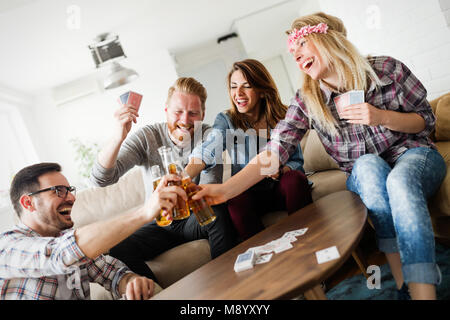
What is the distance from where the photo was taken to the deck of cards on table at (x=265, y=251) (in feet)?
3.46

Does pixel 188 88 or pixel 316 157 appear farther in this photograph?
pixel 316 157

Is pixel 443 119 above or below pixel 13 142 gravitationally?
below

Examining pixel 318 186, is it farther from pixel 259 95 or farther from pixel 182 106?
pixel 182 106

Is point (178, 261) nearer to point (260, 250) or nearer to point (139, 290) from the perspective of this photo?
point (139, 290)

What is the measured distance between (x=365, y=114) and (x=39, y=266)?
1342mm

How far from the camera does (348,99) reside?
145 centimetres

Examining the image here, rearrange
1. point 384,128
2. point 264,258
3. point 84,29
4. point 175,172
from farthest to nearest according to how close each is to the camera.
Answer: point 84,29 < point 384,128 < point 175,172 < point 264,258

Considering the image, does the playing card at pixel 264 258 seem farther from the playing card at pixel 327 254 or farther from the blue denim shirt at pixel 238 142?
the blue denim shirt at pixel 238 142

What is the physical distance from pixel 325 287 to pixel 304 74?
1105 millimetres

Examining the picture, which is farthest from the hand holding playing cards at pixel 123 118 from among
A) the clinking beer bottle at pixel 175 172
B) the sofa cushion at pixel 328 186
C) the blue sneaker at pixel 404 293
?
the blue sneaker at pixel 404 293

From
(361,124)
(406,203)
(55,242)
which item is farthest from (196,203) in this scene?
(361,124)

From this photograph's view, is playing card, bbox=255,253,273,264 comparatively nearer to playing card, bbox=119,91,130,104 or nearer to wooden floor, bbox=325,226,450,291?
wooden floor, bbox=325,226,450,291

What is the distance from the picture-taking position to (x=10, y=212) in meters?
4.09

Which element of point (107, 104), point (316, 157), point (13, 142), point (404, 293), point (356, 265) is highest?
point (107, 104)
